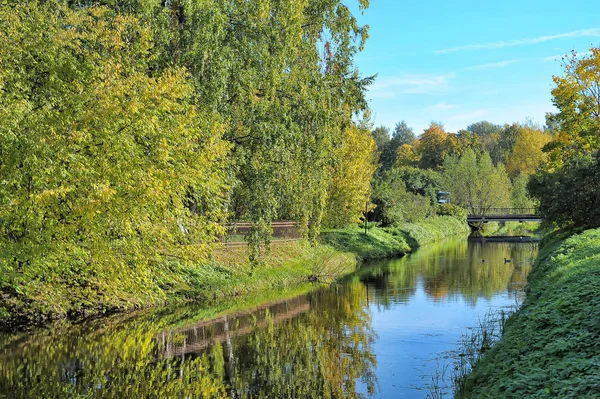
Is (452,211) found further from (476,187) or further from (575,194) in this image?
(575,194)

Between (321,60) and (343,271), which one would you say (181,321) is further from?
(343,271)

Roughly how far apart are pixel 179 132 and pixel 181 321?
6777 millimetres

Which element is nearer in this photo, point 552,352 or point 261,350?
point 552,352

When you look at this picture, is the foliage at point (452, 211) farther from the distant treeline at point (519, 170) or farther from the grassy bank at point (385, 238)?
the grassy bank at point (385, 238)

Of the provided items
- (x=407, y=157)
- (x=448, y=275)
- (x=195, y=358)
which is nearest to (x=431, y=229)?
(x=448, y=275)

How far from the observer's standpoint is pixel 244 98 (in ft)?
73.5

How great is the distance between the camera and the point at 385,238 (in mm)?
50219

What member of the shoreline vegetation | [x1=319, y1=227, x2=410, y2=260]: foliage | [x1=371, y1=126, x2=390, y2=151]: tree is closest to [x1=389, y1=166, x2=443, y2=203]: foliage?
[x1=319, y1=227, x2=410, y2=260]: foliage

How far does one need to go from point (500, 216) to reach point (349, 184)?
36.4m

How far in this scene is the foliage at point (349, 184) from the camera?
43062 mm

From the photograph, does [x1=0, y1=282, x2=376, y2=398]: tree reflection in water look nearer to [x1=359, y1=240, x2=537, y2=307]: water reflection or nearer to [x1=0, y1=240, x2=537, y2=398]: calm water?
[x1=0, y1=240, x2=537, y2=398]: calm water

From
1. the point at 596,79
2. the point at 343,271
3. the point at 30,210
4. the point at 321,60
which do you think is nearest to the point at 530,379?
the point at 30,210

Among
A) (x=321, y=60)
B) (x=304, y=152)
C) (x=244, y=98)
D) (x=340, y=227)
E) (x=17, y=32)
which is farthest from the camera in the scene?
(x=340, y=227)

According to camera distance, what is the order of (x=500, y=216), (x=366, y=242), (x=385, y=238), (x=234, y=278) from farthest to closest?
(x=500, y=216)
(x=385, y=238)
(x=366, y=242)
(x=234, y=278)
